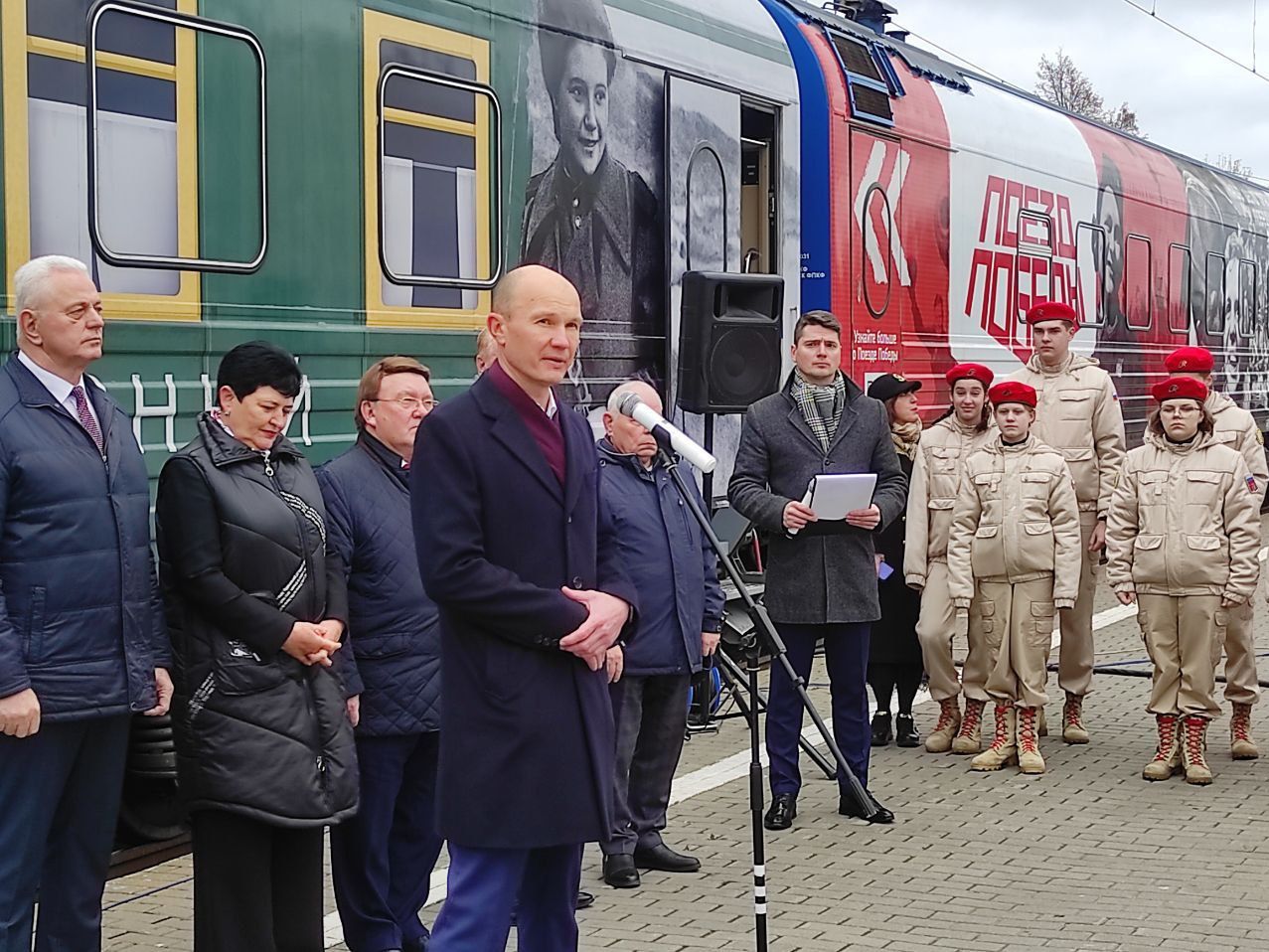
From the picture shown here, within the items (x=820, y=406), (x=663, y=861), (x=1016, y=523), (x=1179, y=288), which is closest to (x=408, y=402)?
(x=663, y=861)

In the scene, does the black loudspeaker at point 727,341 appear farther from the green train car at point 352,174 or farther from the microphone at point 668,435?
the microphone at point 668,435

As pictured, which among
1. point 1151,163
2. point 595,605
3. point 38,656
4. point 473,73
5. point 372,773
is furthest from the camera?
point 1151,163

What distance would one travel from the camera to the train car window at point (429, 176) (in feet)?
22.5

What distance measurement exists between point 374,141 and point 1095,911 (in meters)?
3.65

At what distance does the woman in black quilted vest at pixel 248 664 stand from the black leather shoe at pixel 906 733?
424 centimetres

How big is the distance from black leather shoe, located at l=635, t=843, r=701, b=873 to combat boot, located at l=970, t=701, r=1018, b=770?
200 centimetres

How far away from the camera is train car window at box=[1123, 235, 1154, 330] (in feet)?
51.5

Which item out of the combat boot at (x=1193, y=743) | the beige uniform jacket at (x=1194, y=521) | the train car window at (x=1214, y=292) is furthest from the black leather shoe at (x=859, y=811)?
the train car window at (x=1214, y=292)

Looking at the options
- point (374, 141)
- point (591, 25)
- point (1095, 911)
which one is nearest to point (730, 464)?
point (591, 25)

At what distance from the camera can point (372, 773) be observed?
5238mm

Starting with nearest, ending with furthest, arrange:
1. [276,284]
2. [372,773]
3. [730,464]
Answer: [372,773] → [276,284] → [730,464]

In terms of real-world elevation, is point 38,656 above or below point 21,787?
above

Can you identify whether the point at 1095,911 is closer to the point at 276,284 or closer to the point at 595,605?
the point at 595,605

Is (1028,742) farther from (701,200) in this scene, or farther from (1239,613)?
(701,200)
